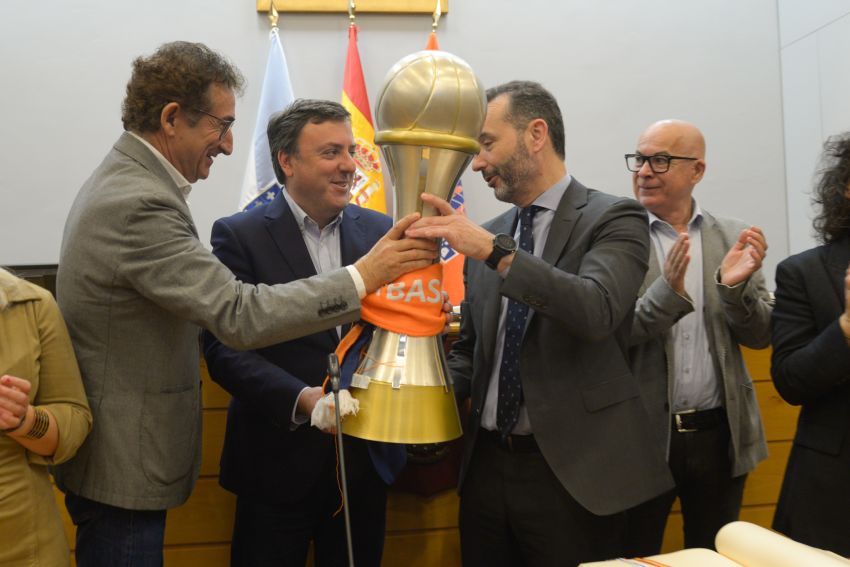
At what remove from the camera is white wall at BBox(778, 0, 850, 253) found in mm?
4133

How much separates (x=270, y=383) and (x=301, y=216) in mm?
519

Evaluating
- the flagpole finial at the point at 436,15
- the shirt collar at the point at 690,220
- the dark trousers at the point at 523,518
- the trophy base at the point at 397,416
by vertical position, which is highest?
the flagpole finial at the point at 436,15

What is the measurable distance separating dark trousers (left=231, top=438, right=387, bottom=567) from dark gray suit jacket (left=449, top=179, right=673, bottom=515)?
0.53 m

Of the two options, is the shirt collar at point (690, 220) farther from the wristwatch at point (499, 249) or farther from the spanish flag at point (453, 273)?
the spanish flag at point (453, 273)

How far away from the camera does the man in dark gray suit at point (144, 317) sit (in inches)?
Answer: 61.6

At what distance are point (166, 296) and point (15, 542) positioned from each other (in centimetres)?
52

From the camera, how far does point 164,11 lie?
417 cm

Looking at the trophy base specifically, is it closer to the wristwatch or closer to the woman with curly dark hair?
the wristwatch

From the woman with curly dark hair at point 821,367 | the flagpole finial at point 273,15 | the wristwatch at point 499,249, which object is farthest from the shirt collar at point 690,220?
the flagpole finial at point 273,15

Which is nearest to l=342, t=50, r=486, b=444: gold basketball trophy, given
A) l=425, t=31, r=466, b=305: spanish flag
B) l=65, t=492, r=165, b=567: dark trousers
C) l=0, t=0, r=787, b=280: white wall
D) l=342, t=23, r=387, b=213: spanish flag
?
l=65, t=492, r=165, b=567: dark trousers

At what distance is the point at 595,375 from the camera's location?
67.7 inches

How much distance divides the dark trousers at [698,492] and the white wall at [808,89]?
2335 mm

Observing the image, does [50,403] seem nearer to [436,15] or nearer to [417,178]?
[417,178]

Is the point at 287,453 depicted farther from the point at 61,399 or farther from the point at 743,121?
the point at 743,121
